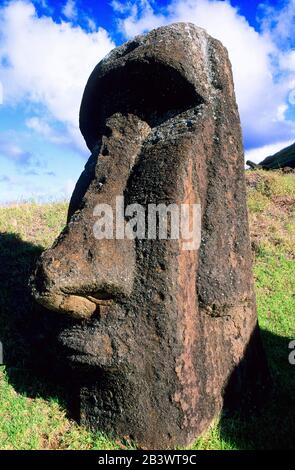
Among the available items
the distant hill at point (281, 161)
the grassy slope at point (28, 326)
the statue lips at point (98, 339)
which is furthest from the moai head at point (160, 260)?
the distant hill at point (281, 161)

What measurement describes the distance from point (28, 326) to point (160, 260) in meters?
2.59

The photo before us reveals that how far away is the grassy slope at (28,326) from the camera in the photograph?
4336 millimetres

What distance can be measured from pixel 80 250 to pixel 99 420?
153 cm

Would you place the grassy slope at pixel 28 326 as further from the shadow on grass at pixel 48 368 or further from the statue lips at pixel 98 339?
the statue lips at pixel 98 339

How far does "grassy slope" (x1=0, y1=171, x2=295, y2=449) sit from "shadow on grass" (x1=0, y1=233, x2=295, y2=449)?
1 cm

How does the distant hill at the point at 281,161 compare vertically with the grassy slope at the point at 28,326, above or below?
above

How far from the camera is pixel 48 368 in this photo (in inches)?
209

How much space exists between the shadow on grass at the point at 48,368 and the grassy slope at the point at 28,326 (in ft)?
0.03

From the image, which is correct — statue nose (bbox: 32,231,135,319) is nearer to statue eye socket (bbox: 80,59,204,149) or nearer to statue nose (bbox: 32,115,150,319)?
statue nose (bbox: 32,115,150,319)

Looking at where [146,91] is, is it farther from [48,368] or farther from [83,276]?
[48,368]

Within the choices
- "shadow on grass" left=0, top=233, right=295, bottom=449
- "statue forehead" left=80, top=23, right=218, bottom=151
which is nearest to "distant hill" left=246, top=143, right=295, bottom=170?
"shadow on grass" left=0, top=233, right=295, bottom=449

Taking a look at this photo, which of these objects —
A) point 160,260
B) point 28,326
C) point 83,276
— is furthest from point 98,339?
point 28,326

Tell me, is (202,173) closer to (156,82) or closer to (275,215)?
(156,82)

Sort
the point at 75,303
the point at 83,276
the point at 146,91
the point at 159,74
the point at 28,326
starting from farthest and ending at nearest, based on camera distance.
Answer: the point at 28,326, the point at 146,91, the point at 159,74, the point at 75,303, the point at 83,276
